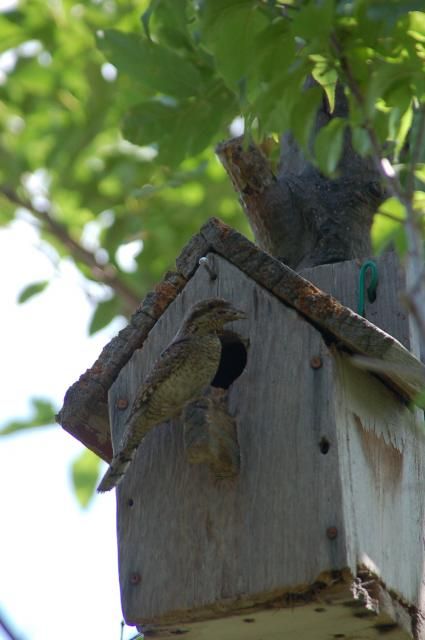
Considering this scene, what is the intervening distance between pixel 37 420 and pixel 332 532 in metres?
3.12

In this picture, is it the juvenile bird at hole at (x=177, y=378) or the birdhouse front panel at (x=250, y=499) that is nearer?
the birdhouse front panel at (x=250, y=499)

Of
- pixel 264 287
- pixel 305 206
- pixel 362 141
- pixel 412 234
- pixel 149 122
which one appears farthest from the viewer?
pixel 305 206

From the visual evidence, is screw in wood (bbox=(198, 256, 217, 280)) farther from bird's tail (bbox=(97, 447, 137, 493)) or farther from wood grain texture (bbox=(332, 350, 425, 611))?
bird's tail (bbox=(97, 447, 137, 493))

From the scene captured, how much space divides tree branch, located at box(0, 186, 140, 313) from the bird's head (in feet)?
9.25

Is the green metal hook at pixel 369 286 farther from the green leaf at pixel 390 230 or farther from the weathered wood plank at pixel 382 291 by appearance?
the green leaf at pixel 390 230

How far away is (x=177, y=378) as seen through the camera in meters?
4.19

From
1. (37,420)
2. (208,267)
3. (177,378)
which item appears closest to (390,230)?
(177,378)

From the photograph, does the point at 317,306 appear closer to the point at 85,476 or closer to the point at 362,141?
the point at 362,141

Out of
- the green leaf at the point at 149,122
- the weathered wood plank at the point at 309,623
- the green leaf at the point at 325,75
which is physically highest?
the green leaf at the point at 149,122

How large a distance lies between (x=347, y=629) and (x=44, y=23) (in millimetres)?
5159

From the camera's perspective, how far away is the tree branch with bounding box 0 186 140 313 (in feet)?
23.5

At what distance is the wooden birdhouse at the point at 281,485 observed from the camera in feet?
12.7

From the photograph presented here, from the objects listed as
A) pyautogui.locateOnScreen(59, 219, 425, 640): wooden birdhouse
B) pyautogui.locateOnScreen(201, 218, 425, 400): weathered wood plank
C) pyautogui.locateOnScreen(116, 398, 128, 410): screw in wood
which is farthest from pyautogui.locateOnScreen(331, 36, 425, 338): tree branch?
pyautogui.locateOnScreen(116, 398, 128, 410): screw in wood

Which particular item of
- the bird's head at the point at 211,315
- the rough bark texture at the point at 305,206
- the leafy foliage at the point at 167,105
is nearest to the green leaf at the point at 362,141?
the leafy foliage at the point at 167,105
